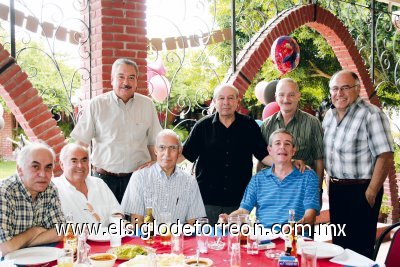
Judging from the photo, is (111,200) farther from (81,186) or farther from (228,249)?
(228,249)

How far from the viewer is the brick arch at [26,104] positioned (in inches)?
148

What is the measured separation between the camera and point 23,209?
2.56 m

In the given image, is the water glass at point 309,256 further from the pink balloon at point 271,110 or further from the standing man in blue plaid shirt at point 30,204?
the pink balloon at point 271,110

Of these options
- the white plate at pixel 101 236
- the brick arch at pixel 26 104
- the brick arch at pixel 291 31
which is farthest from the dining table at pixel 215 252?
the brick arch at pixel 291 31

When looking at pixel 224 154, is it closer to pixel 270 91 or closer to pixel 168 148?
pixel 168 148

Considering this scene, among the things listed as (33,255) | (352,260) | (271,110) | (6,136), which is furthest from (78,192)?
(6,136)

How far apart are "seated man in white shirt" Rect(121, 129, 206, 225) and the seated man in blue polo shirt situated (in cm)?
35

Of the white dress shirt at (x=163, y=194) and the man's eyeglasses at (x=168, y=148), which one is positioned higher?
the man's eyeglasses at (x=168, y=148)

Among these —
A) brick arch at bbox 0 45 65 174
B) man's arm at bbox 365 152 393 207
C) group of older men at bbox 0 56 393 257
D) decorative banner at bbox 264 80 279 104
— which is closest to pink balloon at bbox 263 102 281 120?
decorative banner at bbox 264 80 279 104

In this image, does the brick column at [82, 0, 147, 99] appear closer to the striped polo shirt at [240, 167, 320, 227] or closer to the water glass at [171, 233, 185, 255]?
the striped polo shirt at [240, 167, 320, 227]

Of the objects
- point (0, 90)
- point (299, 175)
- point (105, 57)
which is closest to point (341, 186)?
point (299, 175)

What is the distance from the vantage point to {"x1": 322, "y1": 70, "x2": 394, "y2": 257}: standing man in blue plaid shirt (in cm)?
343

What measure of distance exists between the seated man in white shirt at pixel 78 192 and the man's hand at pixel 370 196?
1897 millimetres

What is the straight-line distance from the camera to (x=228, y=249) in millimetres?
2301
